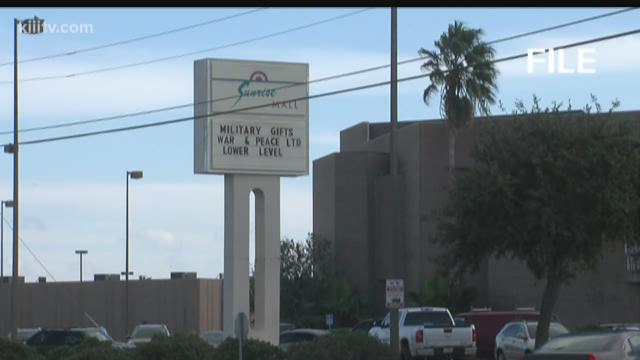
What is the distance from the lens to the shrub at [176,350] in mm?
28781

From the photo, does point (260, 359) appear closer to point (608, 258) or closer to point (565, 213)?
point (565, 213)

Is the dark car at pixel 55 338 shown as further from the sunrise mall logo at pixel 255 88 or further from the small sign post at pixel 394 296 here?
the small sign post at pixel 394 296

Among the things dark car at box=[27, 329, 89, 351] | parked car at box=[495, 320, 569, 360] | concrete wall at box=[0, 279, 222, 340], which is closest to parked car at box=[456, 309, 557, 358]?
parked car at box=[495, 320, 569, 360]

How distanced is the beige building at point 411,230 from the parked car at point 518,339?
546 inches

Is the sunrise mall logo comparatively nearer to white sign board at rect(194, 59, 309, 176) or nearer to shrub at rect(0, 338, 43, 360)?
white sign board at rect(194, 59, 309, 176)

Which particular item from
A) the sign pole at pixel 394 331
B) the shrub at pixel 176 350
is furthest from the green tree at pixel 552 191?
the shrub at pixel 176 350

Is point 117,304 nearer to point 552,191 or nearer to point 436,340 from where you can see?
point 436,340

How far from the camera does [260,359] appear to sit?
2809cm

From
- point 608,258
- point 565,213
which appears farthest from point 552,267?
point 608,258

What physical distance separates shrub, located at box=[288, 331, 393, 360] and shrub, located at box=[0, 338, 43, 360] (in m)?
7.41

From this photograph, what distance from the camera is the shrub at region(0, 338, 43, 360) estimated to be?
31422 mm

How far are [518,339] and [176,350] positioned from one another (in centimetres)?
1079

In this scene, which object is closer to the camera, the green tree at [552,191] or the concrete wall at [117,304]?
the green tree at [552,191]

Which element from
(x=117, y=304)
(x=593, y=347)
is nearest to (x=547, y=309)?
(x=593, y=347)
